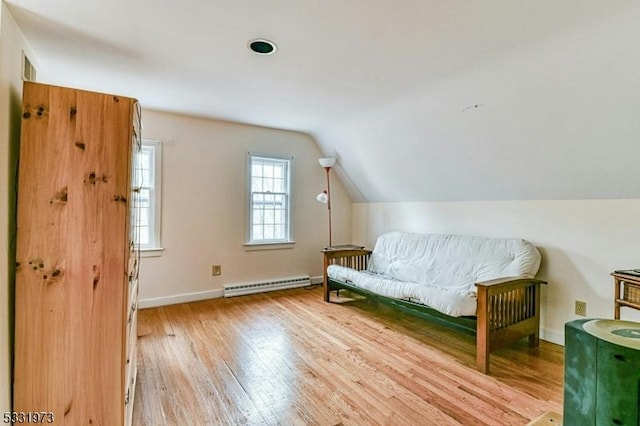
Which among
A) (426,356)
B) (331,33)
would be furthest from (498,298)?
(331,33)

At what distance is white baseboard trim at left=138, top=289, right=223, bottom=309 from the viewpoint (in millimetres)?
3600

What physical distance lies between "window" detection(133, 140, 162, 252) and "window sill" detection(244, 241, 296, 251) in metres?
→ 1.09

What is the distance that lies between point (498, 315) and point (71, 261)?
2.73 m

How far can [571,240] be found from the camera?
2721 mm

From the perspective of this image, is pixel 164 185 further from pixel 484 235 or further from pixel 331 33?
pixel 484 235

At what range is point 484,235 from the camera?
3424 mm

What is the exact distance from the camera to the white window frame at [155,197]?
11.9 ft

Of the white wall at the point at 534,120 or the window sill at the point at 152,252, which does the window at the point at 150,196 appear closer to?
the window sill at the point at 152,252

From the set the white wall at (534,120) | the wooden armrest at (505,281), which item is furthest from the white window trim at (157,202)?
the wooden armrest at (505,281)

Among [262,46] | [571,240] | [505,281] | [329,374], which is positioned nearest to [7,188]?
[262,46]

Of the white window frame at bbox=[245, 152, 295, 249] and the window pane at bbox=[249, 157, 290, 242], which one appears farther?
the window pane at bbox=[249, 157, 290, 242]

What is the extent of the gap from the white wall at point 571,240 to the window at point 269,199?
7.84 feet

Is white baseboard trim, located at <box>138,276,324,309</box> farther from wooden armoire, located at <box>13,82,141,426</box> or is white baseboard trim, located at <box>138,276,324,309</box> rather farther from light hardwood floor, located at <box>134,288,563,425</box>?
wooden armoire, located at <box>13,82,141,426</box>

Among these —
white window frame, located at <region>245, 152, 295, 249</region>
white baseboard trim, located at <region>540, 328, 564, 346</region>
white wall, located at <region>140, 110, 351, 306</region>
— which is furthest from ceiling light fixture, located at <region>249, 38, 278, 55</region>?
white baseboard trim, located at <region>540, 328, 564, 346</region>
